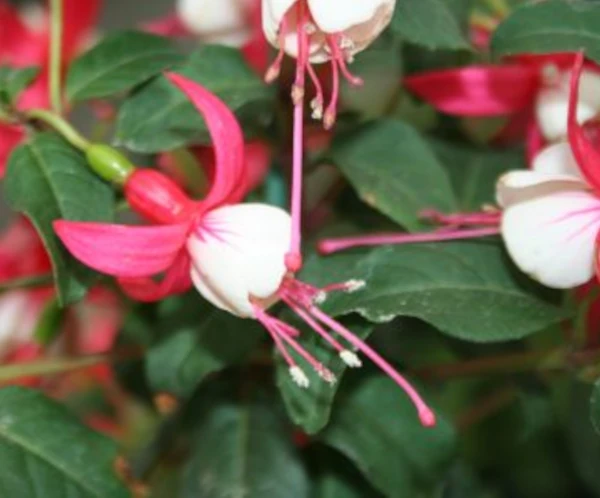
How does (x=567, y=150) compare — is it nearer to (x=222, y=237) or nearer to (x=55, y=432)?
(x=222, y=237)

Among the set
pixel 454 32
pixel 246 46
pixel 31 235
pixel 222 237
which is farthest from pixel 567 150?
pixel 31 235

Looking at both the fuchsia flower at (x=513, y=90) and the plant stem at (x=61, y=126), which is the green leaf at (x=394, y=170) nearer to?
the fuchsia flower at (x=513, y=90)

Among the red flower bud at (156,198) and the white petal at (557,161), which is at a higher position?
the red flower bud at (156,198)

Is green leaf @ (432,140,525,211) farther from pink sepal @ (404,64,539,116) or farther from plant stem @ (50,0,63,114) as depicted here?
plant stem @ (50,0,63,114)

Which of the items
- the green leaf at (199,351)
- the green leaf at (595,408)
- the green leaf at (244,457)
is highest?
the green leaf at (595,408)

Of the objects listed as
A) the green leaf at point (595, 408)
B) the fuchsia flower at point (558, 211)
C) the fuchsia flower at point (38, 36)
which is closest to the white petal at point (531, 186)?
the fuchsia flower at point (558, 211)

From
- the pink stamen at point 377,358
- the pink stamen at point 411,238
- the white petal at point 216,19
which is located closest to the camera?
the pink stamen at point 377,358
